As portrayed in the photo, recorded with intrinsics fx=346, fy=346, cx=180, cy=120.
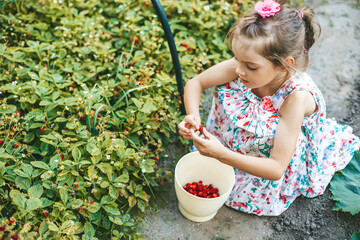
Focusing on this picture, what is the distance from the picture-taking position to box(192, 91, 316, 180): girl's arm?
163 centimetres

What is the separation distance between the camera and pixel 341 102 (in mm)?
2598

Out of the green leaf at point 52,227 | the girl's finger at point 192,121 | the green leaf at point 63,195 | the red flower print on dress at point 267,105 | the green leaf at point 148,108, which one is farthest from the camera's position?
the green leaf at point 148,108

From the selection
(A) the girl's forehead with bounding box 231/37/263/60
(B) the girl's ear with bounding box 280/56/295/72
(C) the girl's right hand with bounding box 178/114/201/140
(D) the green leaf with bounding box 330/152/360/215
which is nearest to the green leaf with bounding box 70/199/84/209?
(C) the girl's right hand with bounding box 178/114/201/140

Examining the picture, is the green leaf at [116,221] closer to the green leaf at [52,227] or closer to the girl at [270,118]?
the green leaf at [52,227]

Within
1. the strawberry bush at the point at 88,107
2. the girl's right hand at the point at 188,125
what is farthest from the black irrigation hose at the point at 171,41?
the girl's right hand at the point at 188,125

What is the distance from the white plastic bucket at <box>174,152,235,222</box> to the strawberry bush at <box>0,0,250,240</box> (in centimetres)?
15

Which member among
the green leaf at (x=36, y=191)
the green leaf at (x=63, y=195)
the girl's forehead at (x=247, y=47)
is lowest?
the green leaf at (x=63, y=195)

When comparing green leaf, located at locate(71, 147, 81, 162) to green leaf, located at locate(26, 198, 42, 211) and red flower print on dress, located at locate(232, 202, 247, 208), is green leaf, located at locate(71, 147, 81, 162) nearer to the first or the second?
green leaf, located at locate(26, 198, 42, 211)

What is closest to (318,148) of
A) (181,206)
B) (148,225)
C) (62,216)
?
(181,206)

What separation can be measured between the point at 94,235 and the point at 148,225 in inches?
11.4

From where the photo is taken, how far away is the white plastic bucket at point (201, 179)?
5.67 ft

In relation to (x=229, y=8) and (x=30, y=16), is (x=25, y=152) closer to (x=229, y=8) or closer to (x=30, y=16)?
(x=30, y=16)

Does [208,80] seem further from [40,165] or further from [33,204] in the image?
[33,204]

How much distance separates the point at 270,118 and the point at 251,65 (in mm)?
342
